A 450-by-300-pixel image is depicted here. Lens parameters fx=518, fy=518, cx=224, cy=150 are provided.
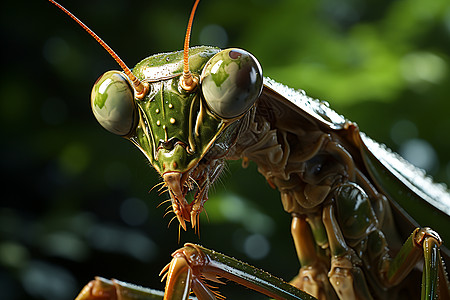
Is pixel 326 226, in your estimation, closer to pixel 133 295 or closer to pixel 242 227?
pixel 133 295

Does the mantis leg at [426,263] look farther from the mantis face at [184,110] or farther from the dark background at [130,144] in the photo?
the dark background at [130,144]

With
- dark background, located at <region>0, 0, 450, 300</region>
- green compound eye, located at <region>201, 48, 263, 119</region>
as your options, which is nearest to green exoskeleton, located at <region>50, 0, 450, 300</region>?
green compound eye, located at <region>201, 48, 263, 119</region>

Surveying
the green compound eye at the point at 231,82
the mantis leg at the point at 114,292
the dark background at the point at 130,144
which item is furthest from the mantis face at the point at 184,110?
the dark background at the point at 130,144

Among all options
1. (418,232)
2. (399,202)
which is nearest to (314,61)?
(399,202)

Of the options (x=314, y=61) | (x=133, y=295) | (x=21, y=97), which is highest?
(x=314, y=61)

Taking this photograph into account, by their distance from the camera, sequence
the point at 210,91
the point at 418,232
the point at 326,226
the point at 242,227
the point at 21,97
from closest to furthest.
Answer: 1. the point at 210,91
2. the point at 418,232
3. the point at 326,226
4. the point at 242,227
5. the point at 21,97

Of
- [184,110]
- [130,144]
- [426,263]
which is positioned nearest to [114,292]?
[184,110]

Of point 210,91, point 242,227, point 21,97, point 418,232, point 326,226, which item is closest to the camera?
point 210,91

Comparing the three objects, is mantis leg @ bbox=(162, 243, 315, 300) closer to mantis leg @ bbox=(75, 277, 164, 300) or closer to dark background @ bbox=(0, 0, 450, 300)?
mantis leg @ bbox=(75, 277, 164, 300)

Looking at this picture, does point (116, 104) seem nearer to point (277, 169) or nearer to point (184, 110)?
point (184, 110)
